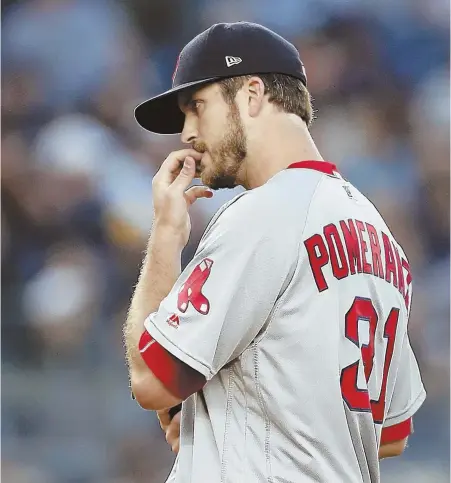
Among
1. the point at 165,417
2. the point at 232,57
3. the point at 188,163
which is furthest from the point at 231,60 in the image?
the point at 165,417

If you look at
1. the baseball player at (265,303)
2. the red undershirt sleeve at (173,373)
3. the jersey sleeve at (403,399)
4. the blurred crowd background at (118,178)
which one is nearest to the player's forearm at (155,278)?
the baseball player at (265,303)

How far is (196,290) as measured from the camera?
1.46 meters

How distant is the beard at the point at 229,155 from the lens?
1.67 metres

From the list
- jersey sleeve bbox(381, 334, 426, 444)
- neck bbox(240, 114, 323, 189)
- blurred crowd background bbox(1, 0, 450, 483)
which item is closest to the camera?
neck bbox(240, 114, 323, 189)

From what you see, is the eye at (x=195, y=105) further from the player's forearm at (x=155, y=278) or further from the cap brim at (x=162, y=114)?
the player's forearm at (x=155, y=278)

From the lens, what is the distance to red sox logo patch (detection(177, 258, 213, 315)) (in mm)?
1440

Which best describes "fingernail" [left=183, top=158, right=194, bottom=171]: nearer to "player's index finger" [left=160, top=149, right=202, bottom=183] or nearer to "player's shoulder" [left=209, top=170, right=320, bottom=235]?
"player's index finger" [left=160, top=149, right=202, bottom=183]

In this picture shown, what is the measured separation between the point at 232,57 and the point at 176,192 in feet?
0.94

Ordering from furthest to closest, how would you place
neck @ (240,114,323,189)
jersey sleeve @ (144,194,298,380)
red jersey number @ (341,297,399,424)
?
neck @ (240,114,323,189) < red jersey number @ (341,297,399,424) < jersey sleeve @ (144,194,298,380)

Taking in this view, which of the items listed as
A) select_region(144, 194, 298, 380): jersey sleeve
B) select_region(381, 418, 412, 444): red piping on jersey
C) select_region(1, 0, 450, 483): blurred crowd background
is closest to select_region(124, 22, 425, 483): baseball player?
select_region(144, 194, 298, 380): jersey sleeve

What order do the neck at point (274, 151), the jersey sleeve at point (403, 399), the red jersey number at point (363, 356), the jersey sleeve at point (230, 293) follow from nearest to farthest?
the jersey sleeve at point (230, 293), the red jersey number at point (363, 356), the neck at point (274, 151), the jersey sleeve at point (403, 399)

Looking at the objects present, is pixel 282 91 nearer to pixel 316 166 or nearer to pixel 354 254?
pixel 316 166

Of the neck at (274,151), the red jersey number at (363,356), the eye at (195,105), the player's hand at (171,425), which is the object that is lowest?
the player's hand at (171,425)

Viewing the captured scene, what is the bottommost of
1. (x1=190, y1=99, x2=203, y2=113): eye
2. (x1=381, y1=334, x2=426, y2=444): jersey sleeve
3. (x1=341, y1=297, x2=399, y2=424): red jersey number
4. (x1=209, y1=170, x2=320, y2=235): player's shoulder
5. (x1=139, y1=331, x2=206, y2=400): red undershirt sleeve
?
(x1=381, y1=334, x2=426, y2=444): jersey sleeve
